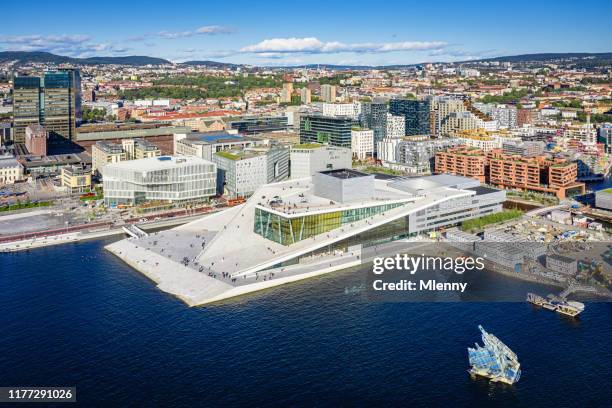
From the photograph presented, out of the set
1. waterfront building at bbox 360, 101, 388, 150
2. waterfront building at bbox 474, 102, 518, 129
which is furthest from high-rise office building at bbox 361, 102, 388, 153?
waterfront building at bbox 474, 102, 518, 129

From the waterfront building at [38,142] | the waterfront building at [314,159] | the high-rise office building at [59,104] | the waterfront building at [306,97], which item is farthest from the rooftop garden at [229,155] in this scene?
the waterfront building at [306,97]

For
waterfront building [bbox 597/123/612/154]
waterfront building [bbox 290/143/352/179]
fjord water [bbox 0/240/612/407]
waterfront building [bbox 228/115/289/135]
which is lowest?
fjord water [bbox 0/240/612/407]

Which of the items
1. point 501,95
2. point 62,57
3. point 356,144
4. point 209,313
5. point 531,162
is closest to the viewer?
point 209,313

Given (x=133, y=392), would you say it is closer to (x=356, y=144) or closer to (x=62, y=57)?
Result: (x=356, y=144)

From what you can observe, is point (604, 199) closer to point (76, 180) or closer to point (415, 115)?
point (415, 115)

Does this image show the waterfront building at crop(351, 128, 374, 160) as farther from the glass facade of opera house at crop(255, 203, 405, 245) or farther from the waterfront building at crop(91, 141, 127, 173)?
the glass facade of opera house at crop(255, 203, 405, 245)

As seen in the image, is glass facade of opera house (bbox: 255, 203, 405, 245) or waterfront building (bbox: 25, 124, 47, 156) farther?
waterfront building (bbox: 25, 124, 47, 156)

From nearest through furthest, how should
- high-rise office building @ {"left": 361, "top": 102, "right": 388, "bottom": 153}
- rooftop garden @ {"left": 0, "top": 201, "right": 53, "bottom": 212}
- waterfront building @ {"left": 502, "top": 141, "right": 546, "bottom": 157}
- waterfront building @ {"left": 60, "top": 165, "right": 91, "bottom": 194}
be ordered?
rooftop garden @ {"left": 0, "top": 201, "right": 53, "bottom": 212}
waterfront building @ {"left": 60, "top": 165, "right": 91, "bottom": 194}
waterfront building @ {"left": 502, "top": 141, "right": 546, "bottom": 157}
high-rise office building @ {"left": 361, "top": 102, "right": 388, "bottom": 153}

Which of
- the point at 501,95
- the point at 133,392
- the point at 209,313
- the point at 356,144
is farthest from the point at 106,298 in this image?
the point at 501,95
